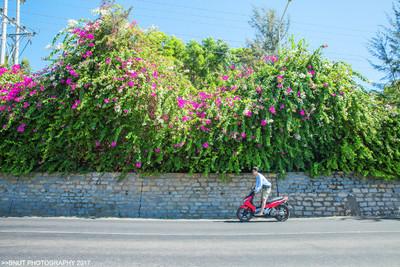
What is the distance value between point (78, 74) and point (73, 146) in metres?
2.88

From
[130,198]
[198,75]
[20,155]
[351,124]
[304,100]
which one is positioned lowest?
[130,198]

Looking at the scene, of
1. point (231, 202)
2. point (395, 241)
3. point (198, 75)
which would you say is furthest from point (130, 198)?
point (198, 75)

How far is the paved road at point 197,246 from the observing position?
5.02 meters

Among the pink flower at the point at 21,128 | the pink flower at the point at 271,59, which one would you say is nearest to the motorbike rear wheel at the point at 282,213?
the pink flower at the point at 271,59

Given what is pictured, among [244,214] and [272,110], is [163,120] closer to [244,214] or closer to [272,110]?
[272,110]

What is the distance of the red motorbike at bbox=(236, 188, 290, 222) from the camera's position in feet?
34.1

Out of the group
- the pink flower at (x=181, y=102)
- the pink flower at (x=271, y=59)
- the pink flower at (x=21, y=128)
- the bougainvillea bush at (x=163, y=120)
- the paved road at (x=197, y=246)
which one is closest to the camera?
the paved road at (x=197, y=246)

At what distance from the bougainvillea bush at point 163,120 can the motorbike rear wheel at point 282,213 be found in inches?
76.4

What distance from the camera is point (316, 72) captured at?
13070mm

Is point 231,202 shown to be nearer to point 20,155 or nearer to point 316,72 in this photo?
point 316,72

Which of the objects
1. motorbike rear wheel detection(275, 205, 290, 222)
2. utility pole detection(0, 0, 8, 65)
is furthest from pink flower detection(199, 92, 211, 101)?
utility pole detection(0, 0, 8, 65)

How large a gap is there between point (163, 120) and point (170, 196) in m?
2.99

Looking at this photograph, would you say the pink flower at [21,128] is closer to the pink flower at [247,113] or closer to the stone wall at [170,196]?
the stone wall at [170,196]

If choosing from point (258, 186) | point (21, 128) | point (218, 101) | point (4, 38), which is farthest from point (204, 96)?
point (4, 38)
